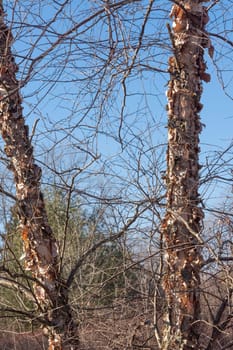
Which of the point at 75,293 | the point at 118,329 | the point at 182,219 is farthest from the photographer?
the point at 75,293

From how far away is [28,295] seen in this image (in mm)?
5129

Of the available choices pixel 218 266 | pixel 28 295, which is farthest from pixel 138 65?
pixel 28 295

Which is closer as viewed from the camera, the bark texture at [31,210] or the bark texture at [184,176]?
the bark texture at [184,176]

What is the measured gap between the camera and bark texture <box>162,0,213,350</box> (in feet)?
12.1

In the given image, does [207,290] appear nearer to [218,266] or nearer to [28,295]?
[218,266]

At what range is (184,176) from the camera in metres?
3.74

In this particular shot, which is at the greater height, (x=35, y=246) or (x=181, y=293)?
(x=35, y=246)

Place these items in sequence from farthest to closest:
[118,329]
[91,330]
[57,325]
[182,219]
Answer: [57,325] < [91,330] < [118,329] < [182,219]

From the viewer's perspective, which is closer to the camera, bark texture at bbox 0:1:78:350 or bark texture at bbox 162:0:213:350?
bark texture at bbox 162:0:213:350

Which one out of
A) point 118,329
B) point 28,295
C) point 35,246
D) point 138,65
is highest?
point 138,65

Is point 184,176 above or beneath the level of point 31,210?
beneath

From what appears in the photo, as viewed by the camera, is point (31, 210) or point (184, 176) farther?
point (31, 210)

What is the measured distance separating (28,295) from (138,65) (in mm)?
2287

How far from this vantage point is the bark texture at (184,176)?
370cm
